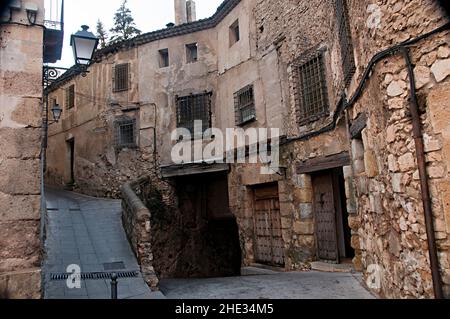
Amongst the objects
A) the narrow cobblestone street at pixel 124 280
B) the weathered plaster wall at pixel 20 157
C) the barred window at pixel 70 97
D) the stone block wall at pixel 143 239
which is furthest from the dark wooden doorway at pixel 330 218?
the barred window at pixel 70 97

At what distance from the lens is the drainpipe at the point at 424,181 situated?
10.5ft

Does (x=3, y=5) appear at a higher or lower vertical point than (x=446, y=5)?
higher

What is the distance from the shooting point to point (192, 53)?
13.3 meters

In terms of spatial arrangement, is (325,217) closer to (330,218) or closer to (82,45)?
(330,218)

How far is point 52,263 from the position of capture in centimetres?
657

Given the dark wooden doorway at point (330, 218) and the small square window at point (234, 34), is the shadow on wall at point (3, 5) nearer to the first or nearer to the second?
the dark wooden doorway at point (330, 218)

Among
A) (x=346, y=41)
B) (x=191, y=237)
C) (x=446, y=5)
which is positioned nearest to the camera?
(x=446, y=5)

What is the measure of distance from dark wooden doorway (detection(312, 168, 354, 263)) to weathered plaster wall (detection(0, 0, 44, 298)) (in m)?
5.69

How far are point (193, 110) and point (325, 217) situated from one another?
20.6ft

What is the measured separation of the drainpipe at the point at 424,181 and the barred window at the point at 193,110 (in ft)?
28.6

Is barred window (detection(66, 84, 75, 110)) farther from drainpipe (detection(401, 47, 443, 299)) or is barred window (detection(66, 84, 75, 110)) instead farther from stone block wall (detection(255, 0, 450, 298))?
drainpipe (detection(401, 47, 443, 299))

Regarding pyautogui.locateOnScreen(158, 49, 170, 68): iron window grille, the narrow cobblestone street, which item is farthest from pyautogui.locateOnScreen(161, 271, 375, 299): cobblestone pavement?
pyautogui.locateOnScreen(158, 49, 170, 68): iron window grille

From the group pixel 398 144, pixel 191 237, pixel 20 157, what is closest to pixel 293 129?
pixel 398 144

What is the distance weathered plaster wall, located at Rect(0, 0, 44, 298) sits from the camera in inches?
141
